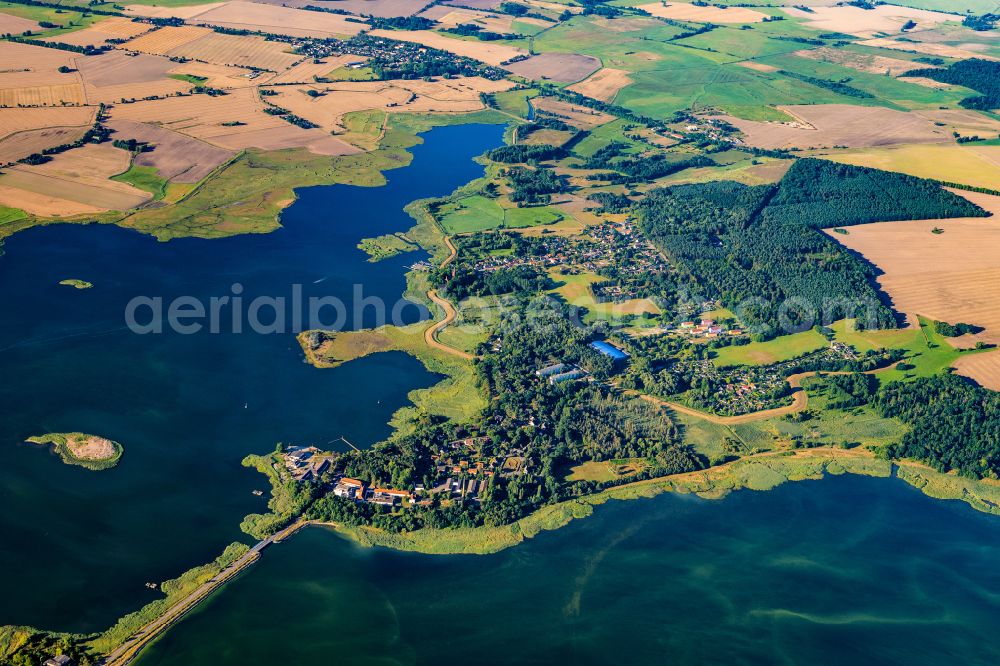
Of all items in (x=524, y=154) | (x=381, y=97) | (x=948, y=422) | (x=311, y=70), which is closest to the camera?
(x=948, y=422)

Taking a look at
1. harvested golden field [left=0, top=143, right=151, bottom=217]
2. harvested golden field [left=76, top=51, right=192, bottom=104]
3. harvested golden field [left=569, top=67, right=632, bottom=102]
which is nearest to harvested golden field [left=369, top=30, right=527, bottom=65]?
harvested golden field [left=569, top=67, right=632, bottom=102]

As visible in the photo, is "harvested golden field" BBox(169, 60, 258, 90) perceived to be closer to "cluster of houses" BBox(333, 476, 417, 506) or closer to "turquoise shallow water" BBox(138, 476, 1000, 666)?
"cluster of houses" BBox(333, 476, 417, 506)

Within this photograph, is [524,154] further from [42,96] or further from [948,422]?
[42,96]

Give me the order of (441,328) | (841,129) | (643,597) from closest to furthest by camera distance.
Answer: (643,597)
(441,328)
(841,129)

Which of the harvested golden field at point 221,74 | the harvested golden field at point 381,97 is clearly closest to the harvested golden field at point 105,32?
the harvested golden field at point 221,74

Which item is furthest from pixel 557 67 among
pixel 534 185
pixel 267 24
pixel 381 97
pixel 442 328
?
pixel 442 328

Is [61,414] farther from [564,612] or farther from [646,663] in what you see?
[646,663]

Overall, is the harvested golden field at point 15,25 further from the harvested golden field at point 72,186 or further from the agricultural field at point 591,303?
the agricultural field at point 591,303
